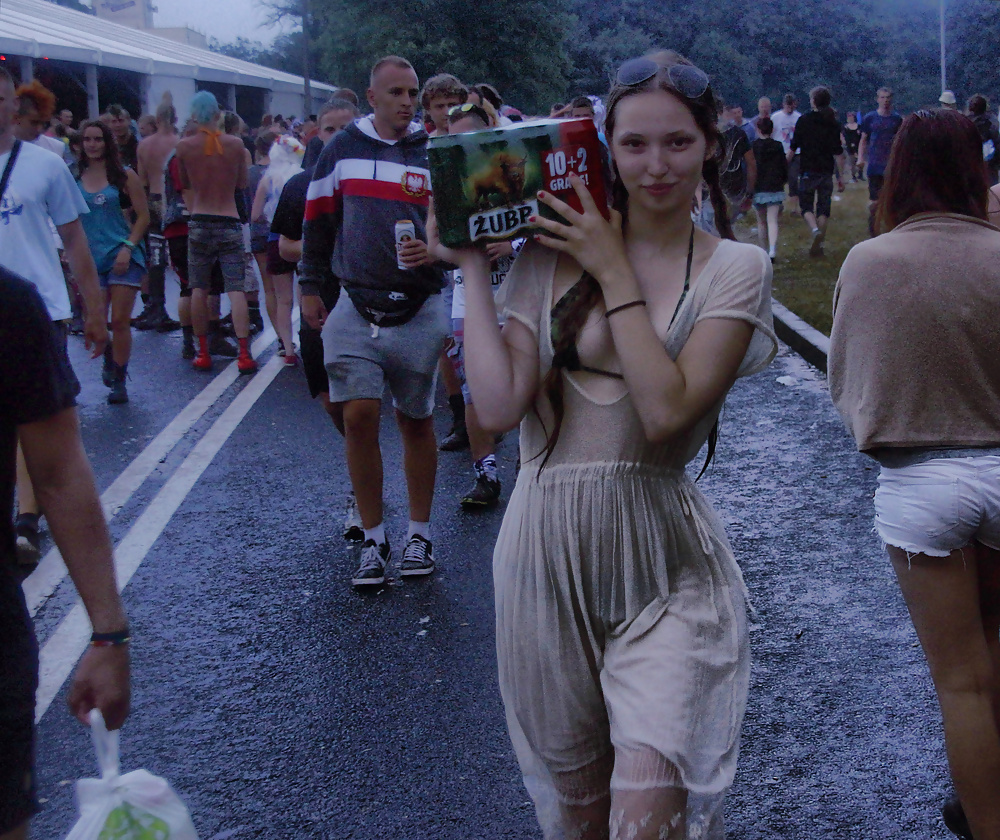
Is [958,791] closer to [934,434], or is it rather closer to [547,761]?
[934,434]

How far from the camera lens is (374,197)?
5.29m

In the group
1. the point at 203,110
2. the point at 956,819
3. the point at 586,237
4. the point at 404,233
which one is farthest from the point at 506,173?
the point at 203,110

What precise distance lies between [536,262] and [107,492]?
16.6 ft

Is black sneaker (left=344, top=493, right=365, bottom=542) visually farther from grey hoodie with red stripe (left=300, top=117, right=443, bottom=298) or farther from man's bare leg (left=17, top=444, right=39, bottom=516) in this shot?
man's bare leg (left=17, top=444, right=39, bottom=516)

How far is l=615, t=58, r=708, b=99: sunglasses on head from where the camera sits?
7.75 feet

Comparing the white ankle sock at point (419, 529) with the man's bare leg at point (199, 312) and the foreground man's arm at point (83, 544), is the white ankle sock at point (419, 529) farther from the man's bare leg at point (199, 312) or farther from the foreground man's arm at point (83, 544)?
the man's bare leg at point (199, 312)

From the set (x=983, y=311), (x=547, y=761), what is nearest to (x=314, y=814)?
(x=547, y=761)

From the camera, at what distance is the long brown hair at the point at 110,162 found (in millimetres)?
9414

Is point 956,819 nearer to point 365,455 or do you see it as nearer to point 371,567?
point 371,567

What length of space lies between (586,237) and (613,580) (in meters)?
0.65

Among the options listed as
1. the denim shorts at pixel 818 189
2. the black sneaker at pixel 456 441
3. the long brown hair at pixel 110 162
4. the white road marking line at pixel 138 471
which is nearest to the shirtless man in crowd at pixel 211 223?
the white road marking line at pixel 138 471

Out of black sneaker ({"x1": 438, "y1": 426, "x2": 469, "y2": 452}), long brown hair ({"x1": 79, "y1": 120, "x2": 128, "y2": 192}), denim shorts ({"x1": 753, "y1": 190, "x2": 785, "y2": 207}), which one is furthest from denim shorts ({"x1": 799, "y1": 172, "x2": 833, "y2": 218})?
black sneaker ({"x1": 438, "y1": 426, "x2": 469, "y2": 452})

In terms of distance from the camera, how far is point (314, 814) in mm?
3562

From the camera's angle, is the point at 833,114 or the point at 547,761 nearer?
the point at 547,761
